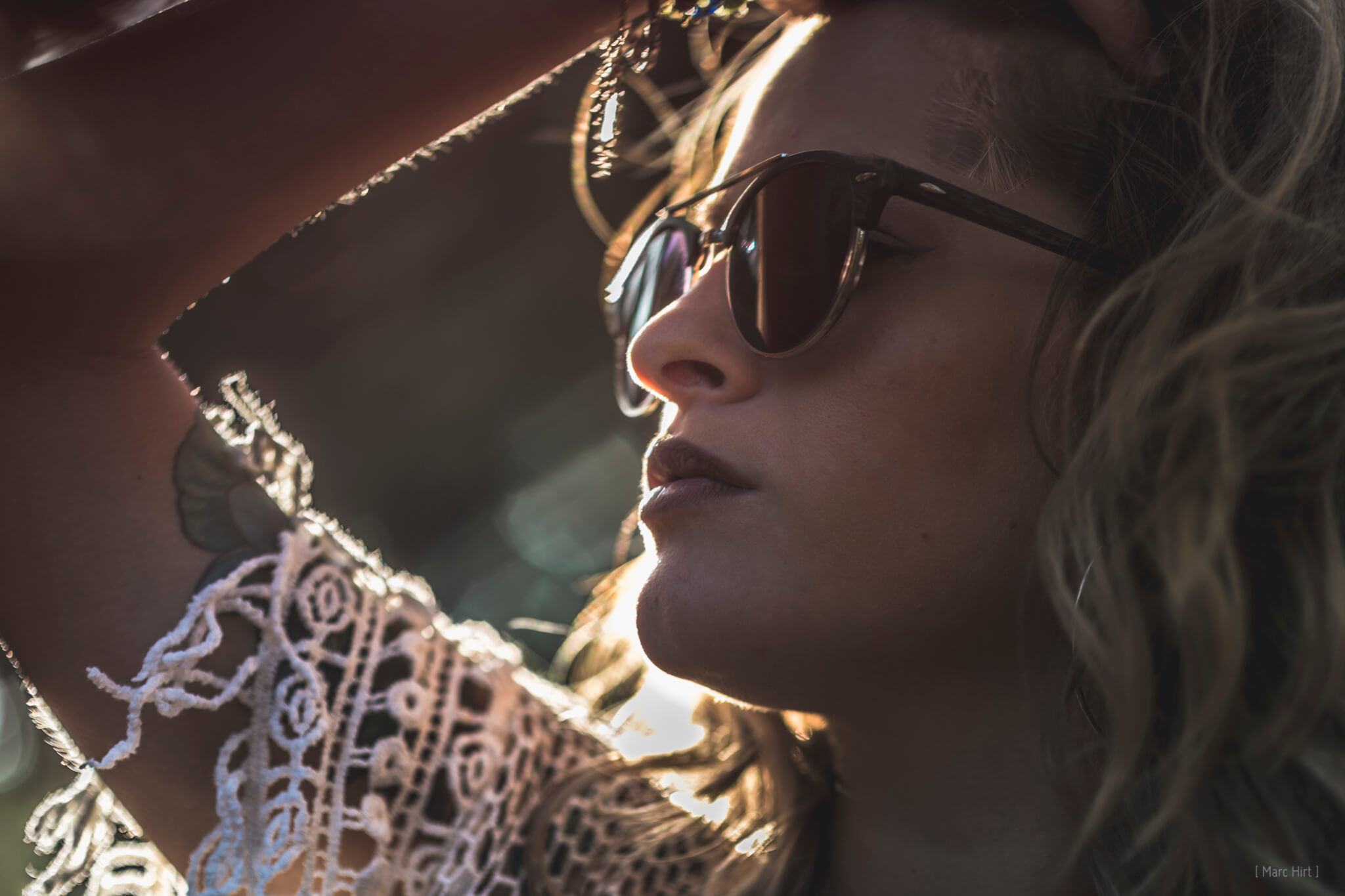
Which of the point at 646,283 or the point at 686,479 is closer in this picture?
the point at 686,479

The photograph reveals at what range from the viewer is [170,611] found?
116cm

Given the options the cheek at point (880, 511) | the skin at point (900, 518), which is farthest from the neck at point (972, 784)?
the cheek at point (880, 511)

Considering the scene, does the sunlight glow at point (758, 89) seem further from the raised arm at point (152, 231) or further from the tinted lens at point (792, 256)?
the raised arm at point (152, 231)

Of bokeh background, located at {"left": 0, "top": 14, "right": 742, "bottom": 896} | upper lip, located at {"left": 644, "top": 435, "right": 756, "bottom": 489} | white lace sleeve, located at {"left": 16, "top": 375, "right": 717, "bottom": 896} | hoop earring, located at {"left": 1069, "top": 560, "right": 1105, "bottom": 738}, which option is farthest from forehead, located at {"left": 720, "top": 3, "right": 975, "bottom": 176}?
bokeh background, located at {"left": 0, "top": 14, "right": 742, "bottom": 896}

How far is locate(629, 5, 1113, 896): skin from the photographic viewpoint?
1.08 meters

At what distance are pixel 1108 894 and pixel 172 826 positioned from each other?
1287mm

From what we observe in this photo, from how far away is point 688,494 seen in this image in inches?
45.9

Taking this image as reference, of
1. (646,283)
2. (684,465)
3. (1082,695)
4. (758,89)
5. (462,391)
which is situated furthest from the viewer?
(462,391)

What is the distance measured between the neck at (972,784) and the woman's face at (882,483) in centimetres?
6

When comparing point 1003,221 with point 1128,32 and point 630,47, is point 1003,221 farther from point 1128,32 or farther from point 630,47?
point 630,47

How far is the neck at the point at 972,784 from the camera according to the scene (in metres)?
1.16

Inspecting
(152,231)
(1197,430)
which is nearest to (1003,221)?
(1197,430)

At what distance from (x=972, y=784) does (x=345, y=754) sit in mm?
981

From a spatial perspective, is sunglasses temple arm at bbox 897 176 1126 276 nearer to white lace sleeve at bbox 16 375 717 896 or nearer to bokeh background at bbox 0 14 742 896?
white lace sleeve at bbox 16 375 717 896
